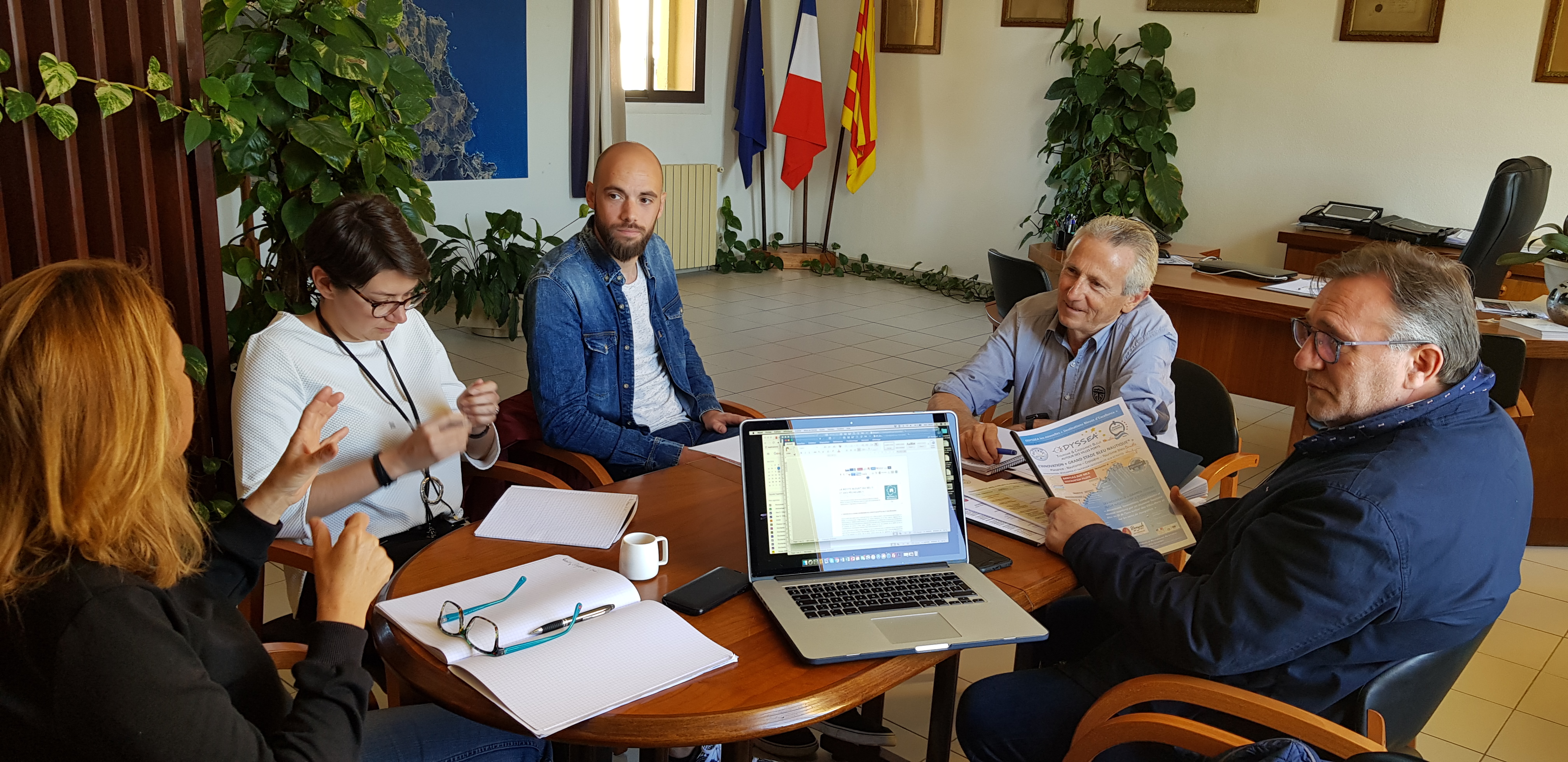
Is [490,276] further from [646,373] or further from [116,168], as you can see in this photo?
[116,168]

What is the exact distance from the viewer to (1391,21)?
602cm

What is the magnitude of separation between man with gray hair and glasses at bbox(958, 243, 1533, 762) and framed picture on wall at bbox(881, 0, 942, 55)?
678 centimetres

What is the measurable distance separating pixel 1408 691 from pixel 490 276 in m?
5.39

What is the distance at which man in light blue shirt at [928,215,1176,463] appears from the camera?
2605 millimetres

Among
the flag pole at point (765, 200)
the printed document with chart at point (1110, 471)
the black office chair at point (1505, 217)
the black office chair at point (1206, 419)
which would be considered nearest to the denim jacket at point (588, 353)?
→ the printed document with chart at point (1110, 471)

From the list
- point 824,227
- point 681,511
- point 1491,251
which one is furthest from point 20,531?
point 824,227

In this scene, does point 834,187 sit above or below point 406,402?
above

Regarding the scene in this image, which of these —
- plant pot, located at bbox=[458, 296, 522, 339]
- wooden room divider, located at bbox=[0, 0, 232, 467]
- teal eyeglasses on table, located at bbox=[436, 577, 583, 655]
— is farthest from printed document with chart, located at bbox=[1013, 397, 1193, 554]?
plant pot, located at bbox=[458, 296, 522, 339]

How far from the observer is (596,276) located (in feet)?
9.09

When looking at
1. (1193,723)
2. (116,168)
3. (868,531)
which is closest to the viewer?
(1193,723)

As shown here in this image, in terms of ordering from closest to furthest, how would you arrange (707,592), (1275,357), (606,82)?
(707,592)
(1275,357)
(606,82)

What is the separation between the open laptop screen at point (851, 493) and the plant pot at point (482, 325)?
4855 millimetres

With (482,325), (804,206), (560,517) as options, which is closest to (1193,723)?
(560,517)

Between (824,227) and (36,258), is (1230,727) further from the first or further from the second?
(824,227)
